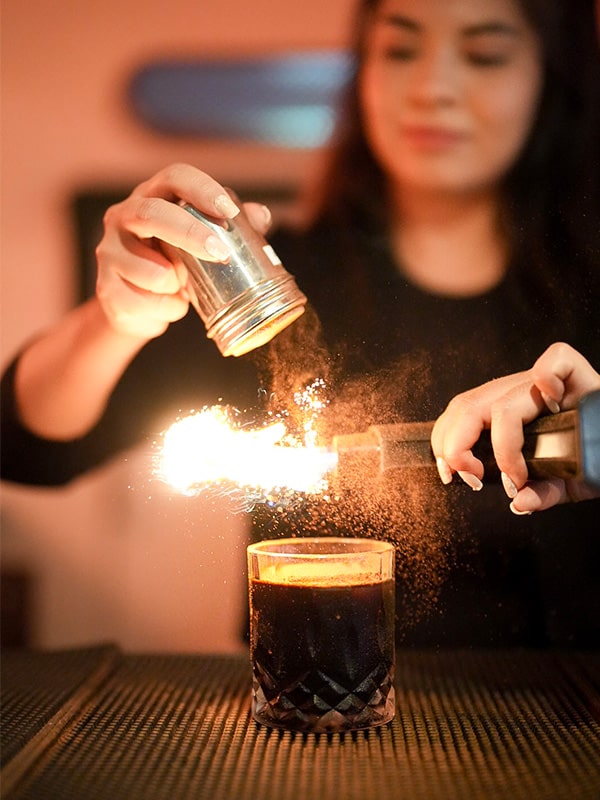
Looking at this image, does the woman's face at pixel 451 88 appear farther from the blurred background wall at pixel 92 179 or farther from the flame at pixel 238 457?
the flame at pixel 238 457

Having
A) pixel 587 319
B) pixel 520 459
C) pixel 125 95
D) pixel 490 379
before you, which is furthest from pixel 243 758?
pixel 125 95

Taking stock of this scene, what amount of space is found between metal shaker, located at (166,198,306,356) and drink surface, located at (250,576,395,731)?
0.74ft

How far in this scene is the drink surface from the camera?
2.46 ft

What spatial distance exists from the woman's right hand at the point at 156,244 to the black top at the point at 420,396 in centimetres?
6

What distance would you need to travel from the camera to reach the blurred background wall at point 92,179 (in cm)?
106

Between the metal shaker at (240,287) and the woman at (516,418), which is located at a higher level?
the metal shaker at (240,287)

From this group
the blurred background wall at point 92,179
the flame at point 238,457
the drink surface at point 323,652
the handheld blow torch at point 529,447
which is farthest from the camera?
the blurred background wall at point 92,179

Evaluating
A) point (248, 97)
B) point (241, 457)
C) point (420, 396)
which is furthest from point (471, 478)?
point (248, 97)

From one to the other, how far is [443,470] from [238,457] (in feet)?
0.75

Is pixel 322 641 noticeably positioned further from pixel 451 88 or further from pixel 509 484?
pixel 451 88

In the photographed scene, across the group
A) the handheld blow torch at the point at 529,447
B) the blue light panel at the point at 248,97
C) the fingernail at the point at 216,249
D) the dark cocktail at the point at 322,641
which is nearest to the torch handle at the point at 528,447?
the handheld blow torch at the point at 529,447

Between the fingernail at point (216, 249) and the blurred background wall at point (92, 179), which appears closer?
the fingernail at point (216, 249)

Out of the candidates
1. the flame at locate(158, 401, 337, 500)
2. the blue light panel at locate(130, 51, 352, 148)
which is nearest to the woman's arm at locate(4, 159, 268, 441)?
the flame at locate(158, 401, 337, 500)

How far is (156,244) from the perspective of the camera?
0.90 meters
